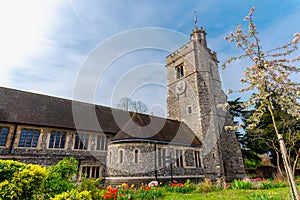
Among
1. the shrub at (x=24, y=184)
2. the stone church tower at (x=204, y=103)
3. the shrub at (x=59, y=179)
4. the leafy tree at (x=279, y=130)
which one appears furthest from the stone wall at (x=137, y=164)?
the leafy tree at (x=279, y=130)

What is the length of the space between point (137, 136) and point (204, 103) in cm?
985

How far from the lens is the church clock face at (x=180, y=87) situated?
21.6m

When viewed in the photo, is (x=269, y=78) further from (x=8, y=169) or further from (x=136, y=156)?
(x=136, y=156)

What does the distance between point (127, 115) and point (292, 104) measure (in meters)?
17.5

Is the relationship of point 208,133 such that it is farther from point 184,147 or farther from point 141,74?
point 141,74

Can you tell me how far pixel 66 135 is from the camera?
47.1 ft

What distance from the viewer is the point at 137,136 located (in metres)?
13.0

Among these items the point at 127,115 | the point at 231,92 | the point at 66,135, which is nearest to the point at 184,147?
the point at 127,115

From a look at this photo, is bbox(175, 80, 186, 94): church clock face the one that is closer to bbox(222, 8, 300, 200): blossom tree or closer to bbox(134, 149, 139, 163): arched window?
bbox(134, 149, 139, 163): arched window

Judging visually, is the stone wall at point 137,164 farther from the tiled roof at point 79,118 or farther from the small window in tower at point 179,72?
the small window in tower at point 179,72

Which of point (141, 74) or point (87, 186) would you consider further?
point (141, 74)

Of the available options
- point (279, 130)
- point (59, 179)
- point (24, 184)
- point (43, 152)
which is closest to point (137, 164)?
point (43, 152)

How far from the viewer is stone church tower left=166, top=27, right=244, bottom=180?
17.5 meters

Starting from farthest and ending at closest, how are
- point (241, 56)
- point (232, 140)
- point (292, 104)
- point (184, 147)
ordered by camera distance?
point (232, 140)
point (184, 147)
point (241, 56)
point (292, 104)
